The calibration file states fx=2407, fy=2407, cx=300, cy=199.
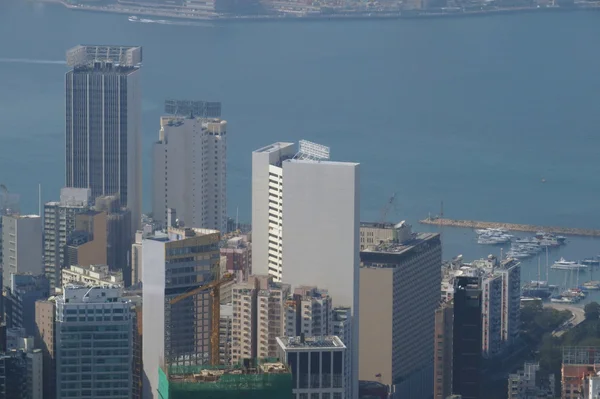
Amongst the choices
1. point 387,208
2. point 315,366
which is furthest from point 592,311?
point 315,366

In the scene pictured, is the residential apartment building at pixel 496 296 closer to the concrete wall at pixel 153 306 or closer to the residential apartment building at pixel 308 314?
the residential apartment building at pixel 308 314

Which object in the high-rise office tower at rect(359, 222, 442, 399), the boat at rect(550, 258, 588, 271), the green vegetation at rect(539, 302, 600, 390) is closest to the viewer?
the green vegetation at rect(539, 302, 600, 390)

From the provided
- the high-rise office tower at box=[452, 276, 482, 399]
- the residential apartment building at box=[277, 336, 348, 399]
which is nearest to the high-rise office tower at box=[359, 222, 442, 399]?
the high-rise office tower at box=[452, 276, 482, 399]

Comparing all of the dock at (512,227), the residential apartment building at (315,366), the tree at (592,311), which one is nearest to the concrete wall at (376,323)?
the tree at (592,311)

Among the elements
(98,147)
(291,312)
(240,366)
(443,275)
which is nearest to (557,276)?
(443,275)

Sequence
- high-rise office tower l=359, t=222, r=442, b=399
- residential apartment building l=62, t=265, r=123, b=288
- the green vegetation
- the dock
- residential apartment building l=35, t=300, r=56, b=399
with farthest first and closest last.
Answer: the dock → high-rise office tower l=359, t=222, r=442, b=399 → the green vegetation → residential apartment building l=62, t=265, r=123, b=288 → residential apartment building l=35, t=300, r=56, b=399

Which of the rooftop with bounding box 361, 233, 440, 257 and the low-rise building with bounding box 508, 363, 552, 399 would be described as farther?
the rooftop with bounding box 361, 233, 440, 257

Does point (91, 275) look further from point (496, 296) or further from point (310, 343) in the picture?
point (310, 343)

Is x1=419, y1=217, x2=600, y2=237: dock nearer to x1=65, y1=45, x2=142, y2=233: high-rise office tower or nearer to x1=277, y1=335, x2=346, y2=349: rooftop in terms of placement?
x1=65, y1=45, x2=142, y2=233: high-rise office tower
